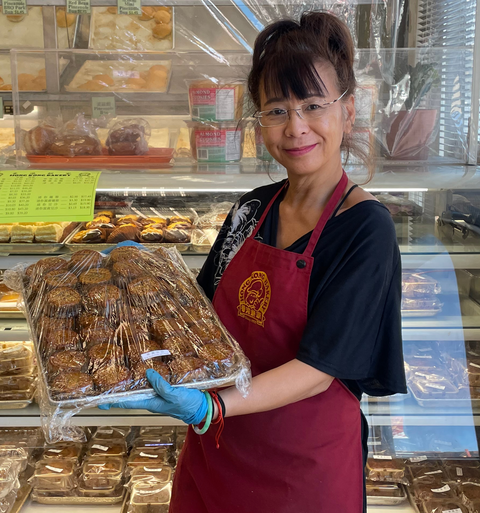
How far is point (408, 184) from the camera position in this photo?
1880 millimetres

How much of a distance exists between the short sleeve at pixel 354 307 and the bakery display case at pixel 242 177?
0.73 meters

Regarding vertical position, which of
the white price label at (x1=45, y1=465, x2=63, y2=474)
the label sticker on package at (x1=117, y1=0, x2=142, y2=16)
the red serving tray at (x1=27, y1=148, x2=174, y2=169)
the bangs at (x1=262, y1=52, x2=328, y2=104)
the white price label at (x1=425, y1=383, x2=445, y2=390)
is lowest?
the white price label at (x1=45, y1=465, x2=63, y2=474)

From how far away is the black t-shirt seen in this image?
3.92 ft

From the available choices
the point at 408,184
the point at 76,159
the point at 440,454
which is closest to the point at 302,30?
the point at 408,184

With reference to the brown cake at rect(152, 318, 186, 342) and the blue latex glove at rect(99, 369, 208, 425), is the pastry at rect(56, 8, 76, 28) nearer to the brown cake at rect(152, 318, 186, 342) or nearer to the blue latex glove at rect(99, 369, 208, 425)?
the brown cake at rect(152, 318, 186, 342)

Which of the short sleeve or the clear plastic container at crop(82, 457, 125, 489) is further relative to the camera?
the clear plastic container at crop(82, 457, 125, 489)

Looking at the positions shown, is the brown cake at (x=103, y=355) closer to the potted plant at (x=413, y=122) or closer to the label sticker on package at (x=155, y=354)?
the label sticker on package at (x=155, y=354)

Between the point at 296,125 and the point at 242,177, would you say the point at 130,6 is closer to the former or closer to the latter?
the point at 242,177

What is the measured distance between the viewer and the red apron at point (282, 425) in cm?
134

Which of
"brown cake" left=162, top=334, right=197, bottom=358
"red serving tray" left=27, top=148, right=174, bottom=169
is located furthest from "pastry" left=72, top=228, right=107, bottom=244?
"brown cake" left=162, top=334, right=197, bottom=358

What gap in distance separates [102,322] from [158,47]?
173 cm

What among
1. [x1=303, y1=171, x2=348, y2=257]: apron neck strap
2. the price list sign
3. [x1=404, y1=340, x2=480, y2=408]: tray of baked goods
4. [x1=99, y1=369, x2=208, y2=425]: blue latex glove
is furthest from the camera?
[x1=404, y1=340, x2=480, y2=408]: tray of baked goods

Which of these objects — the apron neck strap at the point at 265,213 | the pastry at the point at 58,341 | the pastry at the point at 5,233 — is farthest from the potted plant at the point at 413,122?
the pastry at the point at 5,233

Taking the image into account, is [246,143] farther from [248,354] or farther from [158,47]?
[248,354]
